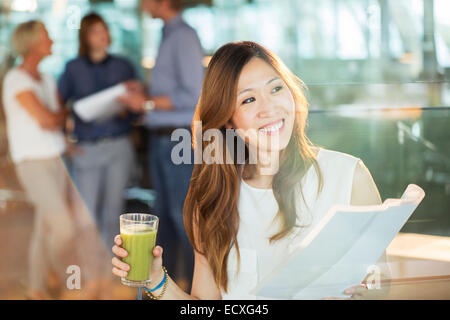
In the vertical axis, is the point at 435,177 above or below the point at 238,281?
above

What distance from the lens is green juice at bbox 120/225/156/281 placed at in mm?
1070

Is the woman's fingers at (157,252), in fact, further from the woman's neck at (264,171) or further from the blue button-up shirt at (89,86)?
the blue button-up shirt at (89,86)

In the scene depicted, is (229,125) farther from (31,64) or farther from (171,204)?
(31,64)

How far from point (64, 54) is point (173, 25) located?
30.5 inches

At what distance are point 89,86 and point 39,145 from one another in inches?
13.3

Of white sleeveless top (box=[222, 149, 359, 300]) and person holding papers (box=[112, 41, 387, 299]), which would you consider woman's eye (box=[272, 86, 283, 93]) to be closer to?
person holding papers (box=[112, 41, 387, 299])

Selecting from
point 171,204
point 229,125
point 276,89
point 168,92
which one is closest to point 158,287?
point 229,125

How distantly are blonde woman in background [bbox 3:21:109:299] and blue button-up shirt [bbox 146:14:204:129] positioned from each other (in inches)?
17.4

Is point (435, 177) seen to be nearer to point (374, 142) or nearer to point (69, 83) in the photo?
point (374, 142)

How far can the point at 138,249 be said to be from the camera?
42.1 inches

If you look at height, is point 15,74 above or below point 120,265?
above

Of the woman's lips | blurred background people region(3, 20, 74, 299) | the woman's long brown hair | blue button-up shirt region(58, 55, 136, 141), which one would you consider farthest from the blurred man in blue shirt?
the woman's lips
